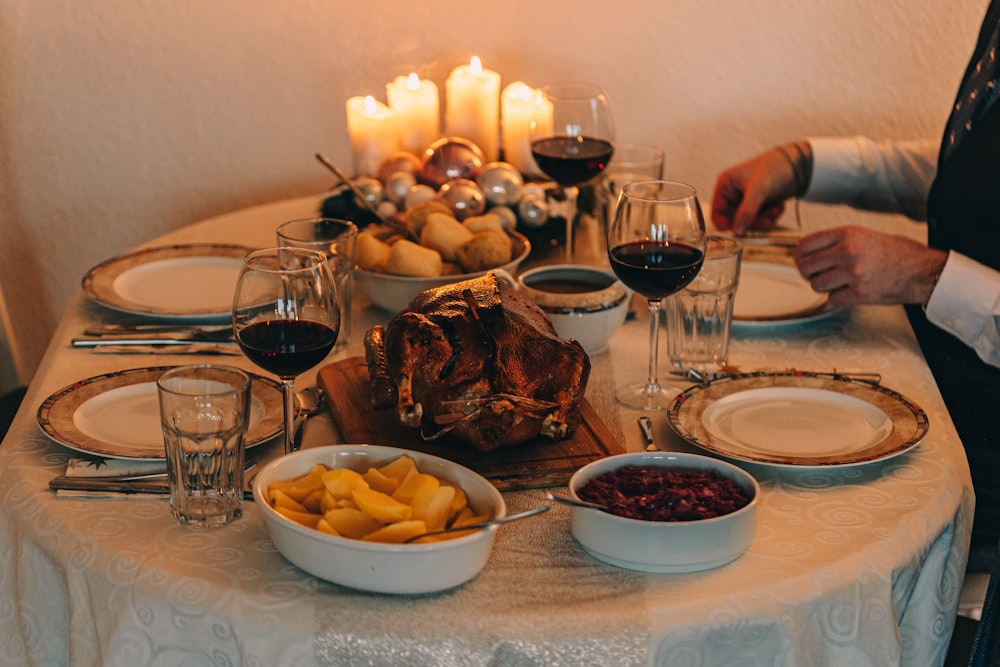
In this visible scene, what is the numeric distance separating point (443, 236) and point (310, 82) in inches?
49.8

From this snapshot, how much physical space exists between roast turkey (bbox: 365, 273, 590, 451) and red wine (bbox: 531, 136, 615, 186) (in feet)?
2.03

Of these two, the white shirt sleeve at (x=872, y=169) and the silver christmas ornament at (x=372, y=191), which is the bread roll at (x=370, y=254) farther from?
the white shirt sleeve at (x=872, y=169)

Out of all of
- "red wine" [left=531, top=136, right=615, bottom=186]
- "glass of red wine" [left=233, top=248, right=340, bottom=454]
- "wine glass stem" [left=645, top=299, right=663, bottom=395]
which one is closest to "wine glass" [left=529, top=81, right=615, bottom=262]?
"red wine" [left=531, top=136, right=615, bottom=186]

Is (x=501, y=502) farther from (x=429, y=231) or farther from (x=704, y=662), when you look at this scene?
(x=429, y=231)

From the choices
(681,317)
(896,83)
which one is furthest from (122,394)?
(896,83)

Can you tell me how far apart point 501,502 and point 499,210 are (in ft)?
2.89

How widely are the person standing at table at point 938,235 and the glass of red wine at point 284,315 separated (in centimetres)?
76

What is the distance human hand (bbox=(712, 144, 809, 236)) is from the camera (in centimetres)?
191

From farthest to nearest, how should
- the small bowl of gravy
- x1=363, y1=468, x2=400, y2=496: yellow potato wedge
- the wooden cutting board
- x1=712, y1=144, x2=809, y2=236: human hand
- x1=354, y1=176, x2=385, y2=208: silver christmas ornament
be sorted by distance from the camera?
x1=712, y1=144, x2=809, y2=236: human hand, x1=354, y1=176, x2=385, y2=208: silver christmas ornament, the small bowl of gravy, the wooden cutting board, x1=363, y1=468, x2=400, y2=496: yellow potato wedge

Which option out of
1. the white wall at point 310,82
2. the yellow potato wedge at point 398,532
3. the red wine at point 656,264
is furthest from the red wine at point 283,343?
the white wall at point 310,82

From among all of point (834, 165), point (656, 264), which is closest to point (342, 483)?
point (656, 264)

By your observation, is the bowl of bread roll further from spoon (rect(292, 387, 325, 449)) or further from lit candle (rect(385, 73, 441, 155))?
lit candle (rect(385, 73, 441, 155))

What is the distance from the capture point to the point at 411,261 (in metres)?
1.42

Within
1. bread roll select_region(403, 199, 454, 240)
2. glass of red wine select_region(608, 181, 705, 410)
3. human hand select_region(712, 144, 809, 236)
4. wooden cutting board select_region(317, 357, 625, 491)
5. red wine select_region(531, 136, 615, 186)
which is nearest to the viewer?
wooden cutting board select_region(317, 357, 625, 491)
